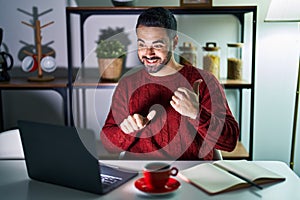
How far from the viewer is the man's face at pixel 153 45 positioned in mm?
1898

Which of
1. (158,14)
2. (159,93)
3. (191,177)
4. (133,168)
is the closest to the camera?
(191,177)

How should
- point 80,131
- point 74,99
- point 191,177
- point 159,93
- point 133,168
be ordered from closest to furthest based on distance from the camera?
point 80,131 < point 191,177 < point 133,168 < point 159,93 < point 74,99

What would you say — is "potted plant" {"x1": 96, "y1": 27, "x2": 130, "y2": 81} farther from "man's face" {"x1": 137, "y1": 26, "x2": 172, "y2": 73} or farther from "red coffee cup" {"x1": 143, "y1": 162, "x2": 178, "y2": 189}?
"red coffee cup" {"x1": 143, "y1": 162, "x2": 178, "y2": 189}

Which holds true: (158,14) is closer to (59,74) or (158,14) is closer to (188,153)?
(188,153)

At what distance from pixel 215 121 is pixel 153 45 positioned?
422mm

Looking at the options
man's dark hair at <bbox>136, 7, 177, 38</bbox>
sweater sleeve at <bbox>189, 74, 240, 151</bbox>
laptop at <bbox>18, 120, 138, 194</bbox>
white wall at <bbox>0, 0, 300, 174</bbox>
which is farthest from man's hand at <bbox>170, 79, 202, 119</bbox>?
white wall at <bbox>0, 0, 300, 174</bbox>

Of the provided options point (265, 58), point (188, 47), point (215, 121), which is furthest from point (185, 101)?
point (265, 58)

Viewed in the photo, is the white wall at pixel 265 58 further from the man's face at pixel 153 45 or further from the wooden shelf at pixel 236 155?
the man's face at pixel 153 45

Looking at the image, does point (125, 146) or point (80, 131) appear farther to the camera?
point (125, 146)

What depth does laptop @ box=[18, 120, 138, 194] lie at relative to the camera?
4.22 ft

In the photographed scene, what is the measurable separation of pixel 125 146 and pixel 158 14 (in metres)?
0.58

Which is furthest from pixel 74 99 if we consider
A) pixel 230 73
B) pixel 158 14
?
pixel 158 14

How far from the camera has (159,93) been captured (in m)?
2.03

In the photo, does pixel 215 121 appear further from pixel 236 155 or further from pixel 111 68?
pixel 111 68
